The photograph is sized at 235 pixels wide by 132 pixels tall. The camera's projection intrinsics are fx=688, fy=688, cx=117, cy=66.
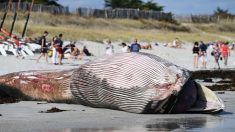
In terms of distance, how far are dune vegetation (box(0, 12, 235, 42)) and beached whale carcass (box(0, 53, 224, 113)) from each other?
37.2 metres

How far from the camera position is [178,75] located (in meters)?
12.4

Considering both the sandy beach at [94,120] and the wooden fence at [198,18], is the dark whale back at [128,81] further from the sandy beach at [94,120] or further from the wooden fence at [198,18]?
the wooden fence at [198,18]

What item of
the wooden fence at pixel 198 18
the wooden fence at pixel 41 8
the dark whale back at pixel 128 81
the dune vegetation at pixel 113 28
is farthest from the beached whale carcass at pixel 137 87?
the wooden fence at pixel 198 18

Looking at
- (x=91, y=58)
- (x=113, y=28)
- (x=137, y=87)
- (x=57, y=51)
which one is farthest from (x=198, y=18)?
(x=137, y=87)

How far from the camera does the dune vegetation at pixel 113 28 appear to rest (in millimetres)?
54438

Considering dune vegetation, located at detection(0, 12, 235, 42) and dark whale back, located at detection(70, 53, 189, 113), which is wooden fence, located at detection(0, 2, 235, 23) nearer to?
dune vegetation, located at detection(0, 12, 235, 42)

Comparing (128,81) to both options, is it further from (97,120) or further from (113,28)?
(113,28)

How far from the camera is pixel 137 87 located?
12.3 metres

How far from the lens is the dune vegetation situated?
54438 mm

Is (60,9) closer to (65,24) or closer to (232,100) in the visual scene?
(65,24)

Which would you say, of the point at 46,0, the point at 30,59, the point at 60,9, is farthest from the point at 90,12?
the point at 30,59

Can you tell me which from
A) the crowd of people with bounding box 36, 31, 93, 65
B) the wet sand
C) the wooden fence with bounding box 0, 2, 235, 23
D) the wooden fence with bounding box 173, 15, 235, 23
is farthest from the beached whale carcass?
the wooden fence with bounding box 173, 15, 235, 23

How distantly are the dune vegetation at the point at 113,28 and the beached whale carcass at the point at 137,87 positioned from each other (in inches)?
1463

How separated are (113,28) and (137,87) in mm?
57204
